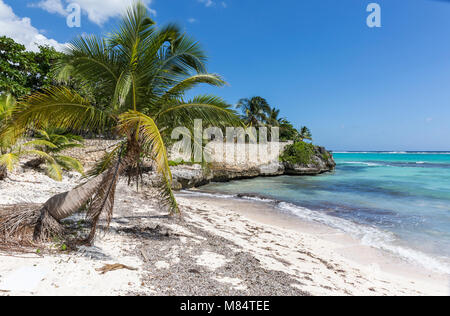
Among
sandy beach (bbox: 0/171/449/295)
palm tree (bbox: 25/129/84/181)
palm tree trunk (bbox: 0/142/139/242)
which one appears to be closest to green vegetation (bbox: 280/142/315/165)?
sandy beach (bbox: 0/171/449/295)

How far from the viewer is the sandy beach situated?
10.2 feet

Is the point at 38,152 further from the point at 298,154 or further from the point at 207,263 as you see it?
the point at 298,154

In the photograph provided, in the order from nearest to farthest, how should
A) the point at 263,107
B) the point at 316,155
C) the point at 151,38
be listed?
the point at 151,38 < the point at 316,155 < the point at 263,107

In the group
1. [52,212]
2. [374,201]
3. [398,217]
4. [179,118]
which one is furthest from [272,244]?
[374,201]

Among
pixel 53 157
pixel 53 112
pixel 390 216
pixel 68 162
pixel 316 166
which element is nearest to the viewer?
pixel 53 112

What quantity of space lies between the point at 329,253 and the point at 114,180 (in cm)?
541

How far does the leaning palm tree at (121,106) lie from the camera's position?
4.09 m

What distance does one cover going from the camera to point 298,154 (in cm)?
2819

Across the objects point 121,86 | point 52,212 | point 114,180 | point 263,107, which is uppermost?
point 263,107

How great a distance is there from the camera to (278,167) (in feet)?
86.9

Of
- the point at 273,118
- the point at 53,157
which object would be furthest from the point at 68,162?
the point at 273,118

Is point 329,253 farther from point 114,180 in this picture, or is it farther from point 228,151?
point 228,151

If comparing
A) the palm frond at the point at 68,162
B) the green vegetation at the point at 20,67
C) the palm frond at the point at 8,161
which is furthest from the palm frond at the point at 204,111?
the green vegetation at the point at 20,67

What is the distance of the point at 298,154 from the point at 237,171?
9972mm
